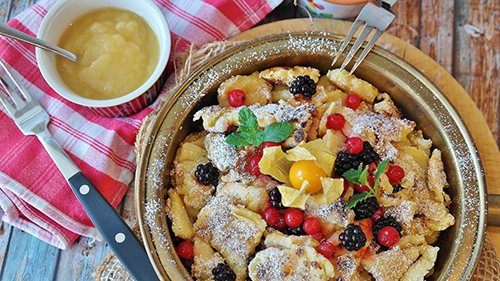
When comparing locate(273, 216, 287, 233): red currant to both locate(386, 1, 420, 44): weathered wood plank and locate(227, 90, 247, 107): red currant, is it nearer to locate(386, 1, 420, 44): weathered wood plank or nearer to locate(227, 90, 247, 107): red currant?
locate(227, 90, 247, 107): red currant

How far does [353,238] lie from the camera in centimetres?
152

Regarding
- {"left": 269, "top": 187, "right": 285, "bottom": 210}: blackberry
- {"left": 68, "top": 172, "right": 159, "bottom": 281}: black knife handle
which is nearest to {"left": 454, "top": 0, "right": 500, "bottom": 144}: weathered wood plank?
{"left": 269, "top": 187, "right": 285, "bottom": 210}: blackberry

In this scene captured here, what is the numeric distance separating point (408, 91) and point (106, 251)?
5.91 ft

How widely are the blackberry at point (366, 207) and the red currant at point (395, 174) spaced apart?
15 centimetres

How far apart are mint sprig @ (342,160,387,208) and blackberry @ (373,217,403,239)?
0.47 feet

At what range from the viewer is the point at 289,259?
155cm

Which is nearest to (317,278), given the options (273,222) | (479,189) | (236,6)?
(273,222)

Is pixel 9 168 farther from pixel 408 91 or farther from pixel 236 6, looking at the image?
pixel 408 91

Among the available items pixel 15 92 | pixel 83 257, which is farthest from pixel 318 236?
pixel 15 92

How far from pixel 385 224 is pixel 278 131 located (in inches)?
24.5

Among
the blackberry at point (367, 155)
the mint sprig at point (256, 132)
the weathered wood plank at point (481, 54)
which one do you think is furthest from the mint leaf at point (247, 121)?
the weathered wood plank at point (481, 54)

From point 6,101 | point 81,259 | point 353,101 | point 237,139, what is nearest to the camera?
point 237,139

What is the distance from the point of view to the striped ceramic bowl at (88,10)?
1887 millimetres

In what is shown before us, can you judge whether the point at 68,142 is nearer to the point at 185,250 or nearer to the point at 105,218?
the point at 105,218
